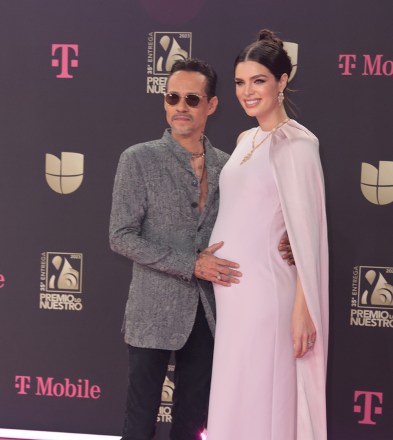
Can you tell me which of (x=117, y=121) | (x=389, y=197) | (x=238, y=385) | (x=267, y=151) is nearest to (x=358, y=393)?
(x=389, y=197)

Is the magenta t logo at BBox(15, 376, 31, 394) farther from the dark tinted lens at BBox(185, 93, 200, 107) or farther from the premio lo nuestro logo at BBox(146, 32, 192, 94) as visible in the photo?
the dark tinted lens at BBox(185, 93, 200, 107)

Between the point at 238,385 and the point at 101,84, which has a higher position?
the point at 101,84

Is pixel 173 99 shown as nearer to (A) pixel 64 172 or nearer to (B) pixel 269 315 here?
(B) pixel 269 315

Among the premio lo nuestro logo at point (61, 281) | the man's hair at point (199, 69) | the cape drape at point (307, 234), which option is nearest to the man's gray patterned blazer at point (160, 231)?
the man's hair at point (199, 69)

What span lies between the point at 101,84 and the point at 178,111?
0.93 meters

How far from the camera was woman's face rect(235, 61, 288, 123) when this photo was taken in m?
2.25

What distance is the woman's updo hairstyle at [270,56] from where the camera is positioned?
2250 millimetres

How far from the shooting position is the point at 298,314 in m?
2.18

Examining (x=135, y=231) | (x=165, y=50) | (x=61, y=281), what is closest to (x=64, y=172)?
(x=61, y=281)

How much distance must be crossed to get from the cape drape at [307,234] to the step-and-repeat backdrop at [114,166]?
103 cm

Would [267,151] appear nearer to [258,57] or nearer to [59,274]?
[258,57]

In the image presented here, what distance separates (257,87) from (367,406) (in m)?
1.92

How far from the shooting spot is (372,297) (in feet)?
10.7

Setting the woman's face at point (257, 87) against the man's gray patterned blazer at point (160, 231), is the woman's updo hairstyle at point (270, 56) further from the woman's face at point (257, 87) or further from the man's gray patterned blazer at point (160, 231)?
the man's gray patterned blazer at point (160, 231)
